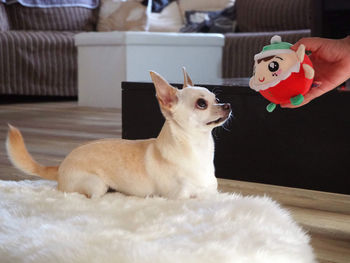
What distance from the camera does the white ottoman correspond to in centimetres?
410

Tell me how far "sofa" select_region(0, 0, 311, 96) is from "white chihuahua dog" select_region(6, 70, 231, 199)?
2850mm

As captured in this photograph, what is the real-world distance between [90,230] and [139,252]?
0.67 feet

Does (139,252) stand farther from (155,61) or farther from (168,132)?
(155,61)

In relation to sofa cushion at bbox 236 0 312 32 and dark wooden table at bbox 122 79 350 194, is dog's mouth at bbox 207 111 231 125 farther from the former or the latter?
sofa cushion at bbox 236 0 312 32

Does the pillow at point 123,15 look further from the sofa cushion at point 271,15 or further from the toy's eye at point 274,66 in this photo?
the toy's eye at point 274,66

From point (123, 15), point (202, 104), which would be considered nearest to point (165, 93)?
point (202, 104)

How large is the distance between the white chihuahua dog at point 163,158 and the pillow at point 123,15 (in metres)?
3.43

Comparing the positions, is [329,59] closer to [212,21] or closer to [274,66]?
[274,66]

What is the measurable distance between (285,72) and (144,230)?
0.44 meters

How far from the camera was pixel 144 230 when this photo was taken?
3.86 ft

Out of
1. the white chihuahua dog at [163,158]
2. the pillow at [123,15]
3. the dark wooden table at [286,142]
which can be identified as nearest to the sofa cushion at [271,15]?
the pillow at [123,15]

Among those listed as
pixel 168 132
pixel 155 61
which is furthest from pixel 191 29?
pixel 168 132

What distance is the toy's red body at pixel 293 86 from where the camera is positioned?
1214 millimetres

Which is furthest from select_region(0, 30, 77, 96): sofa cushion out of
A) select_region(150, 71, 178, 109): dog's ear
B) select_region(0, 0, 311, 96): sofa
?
select_region(150, 71, 178, 109): dog's ear
